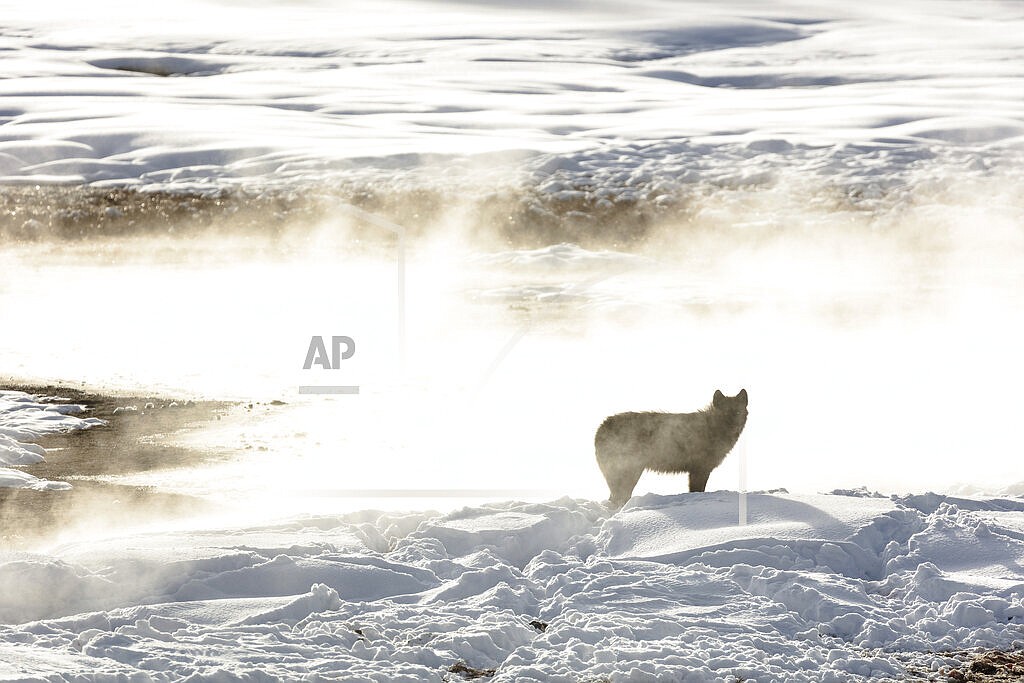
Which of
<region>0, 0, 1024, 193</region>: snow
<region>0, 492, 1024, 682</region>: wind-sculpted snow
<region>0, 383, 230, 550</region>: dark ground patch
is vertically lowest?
<region>0, 492, 1024, 682</region>: wind-sculpted snow

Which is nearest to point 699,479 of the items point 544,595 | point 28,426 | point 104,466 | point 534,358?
point 544,595

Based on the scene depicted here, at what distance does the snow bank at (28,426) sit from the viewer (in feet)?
29.2

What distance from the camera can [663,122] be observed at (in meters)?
30.3

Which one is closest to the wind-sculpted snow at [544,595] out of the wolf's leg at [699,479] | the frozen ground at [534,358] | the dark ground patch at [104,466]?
the frozen ground at [534,358]

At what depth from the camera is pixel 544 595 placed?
252 inches

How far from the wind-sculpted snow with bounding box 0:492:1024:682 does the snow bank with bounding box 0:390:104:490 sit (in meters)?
2.46

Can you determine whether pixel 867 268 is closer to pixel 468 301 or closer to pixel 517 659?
pixel 468 301

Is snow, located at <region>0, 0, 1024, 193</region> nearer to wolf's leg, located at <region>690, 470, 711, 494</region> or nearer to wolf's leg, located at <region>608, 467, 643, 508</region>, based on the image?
wolf's leg, located at <region>690, 470, 711, 494</region>

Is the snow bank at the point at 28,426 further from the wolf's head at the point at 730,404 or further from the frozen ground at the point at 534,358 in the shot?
the wolf's head at the point at 730,404

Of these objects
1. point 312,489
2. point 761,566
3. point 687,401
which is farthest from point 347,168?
point 761,566

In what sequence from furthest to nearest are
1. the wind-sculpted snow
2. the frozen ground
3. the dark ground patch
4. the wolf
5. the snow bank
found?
the snow bank → the dark ground patch → the wolf → the frozen ground → the wind-sculpted snow

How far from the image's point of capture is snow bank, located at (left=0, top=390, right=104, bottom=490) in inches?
350
